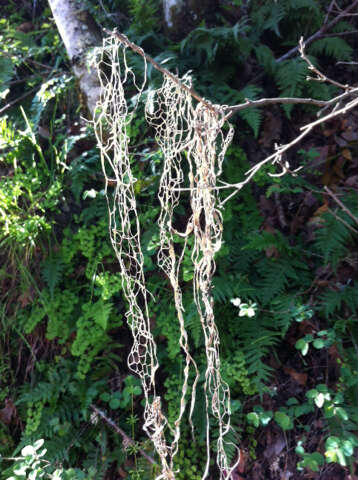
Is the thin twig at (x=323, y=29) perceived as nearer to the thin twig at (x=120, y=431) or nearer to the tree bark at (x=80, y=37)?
the tree bark at (x=80, y=37)

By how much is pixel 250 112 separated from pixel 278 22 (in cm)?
82

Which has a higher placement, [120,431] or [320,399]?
[320,399]

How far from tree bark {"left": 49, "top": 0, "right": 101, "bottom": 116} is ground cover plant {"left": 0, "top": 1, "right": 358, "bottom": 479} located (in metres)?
0.10

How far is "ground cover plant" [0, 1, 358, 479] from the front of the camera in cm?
202

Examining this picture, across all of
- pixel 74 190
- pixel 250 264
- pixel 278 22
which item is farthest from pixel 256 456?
pixel 278 22

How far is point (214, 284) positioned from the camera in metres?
2.17

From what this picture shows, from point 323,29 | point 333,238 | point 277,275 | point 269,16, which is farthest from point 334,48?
point 277,275

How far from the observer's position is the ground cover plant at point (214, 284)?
6.61 feet

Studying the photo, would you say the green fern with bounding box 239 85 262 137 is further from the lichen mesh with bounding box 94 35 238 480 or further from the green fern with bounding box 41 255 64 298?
the green fern with bounding box 41 255 64 298

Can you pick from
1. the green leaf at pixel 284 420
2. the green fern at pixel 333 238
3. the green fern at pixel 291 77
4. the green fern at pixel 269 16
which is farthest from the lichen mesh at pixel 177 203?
the green fern at pixel 269 16

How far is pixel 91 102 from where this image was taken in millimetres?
2746

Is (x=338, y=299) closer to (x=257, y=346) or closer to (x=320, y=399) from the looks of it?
(x=257, y=346)

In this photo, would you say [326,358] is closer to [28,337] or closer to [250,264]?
[250,264]

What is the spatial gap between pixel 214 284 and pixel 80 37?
1.96 metres
